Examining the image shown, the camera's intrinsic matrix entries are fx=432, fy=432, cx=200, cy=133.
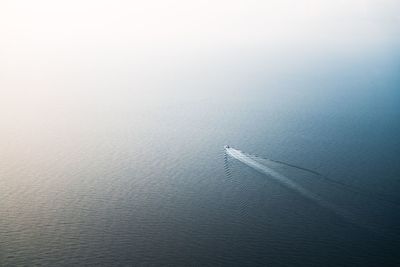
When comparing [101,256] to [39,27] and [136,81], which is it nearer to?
[136,81]

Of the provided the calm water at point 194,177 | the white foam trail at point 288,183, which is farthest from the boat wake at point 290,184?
the calm water at point 194,177

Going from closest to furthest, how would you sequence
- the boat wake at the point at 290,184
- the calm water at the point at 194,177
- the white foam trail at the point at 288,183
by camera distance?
the calm water at the point at 194,177 → the boat wake at the point at 290,184 → the white foam trail at the point at 288,183

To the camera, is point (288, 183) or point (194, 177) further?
point (194, 177)

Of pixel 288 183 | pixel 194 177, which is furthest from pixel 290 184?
pixel 194 177

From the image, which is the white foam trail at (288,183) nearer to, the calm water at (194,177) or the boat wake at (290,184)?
the boat wake at (290,184)

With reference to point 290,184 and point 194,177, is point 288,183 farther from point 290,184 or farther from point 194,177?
point 194,177
